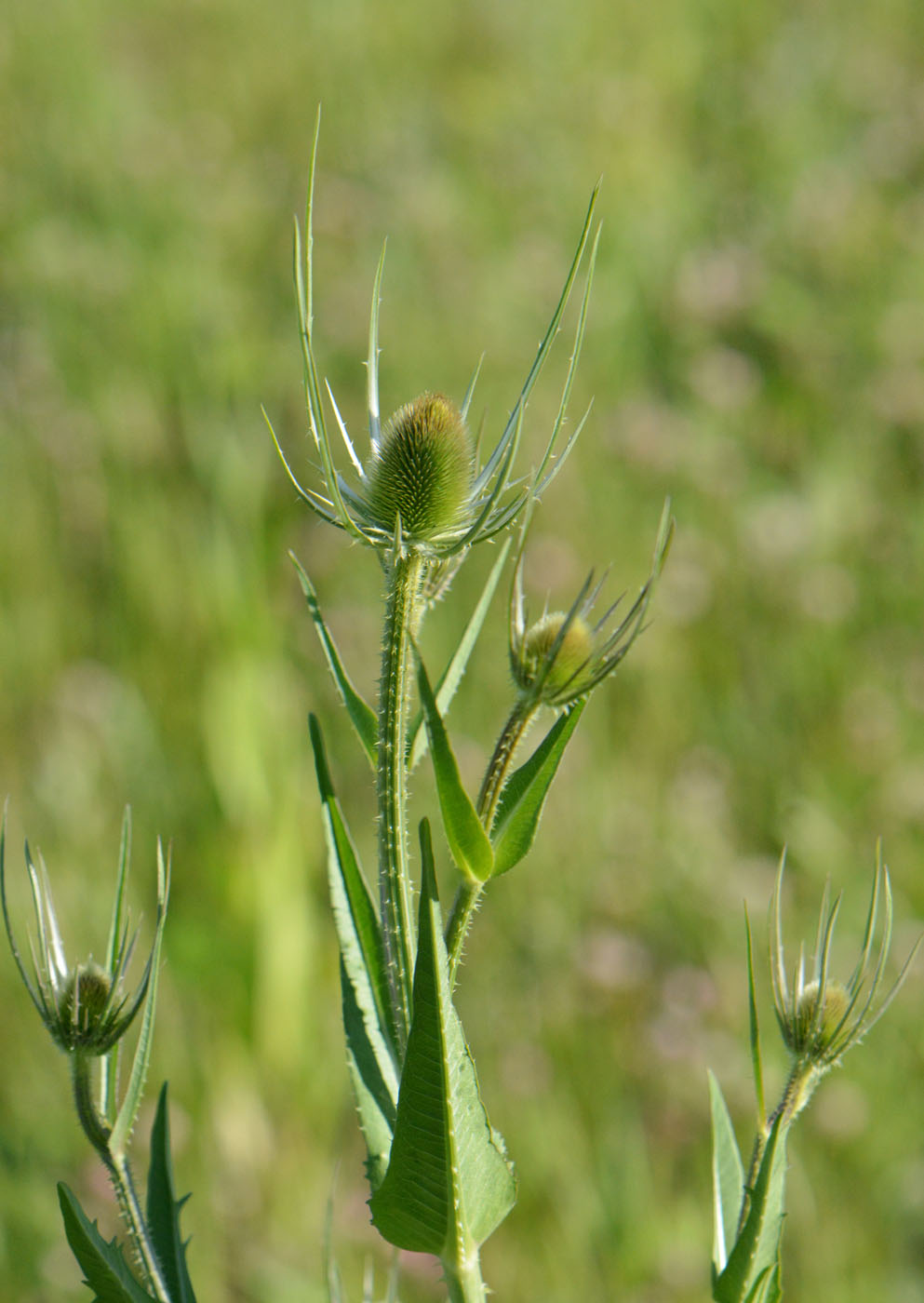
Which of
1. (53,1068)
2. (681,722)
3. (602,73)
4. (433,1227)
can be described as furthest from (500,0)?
(433,1227)

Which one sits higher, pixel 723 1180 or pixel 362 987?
pixel 362 987

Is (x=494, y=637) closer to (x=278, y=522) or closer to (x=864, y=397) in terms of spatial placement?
(x=278, y=522)

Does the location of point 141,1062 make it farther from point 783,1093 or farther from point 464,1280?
point 783,1093

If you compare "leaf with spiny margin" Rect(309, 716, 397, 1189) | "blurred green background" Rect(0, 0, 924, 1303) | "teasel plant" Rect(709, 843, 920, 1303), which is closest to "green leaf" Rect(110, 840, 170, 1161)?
"leaf with spiny margin" Rect(309, 716, 397, 1189)

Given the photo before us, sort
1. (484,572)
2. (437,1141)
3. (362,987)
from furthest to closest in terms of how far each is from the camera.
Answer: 1. (484,572)
2. (362,987)
3. (437,1141)

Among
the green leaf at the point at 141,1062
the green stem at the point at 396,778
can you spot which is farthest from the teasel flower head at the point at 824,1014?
the green leaf at the point at 141,1062

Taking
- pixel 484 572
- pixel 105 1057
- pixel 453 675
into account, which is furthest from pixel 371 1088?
pixel 484 572
